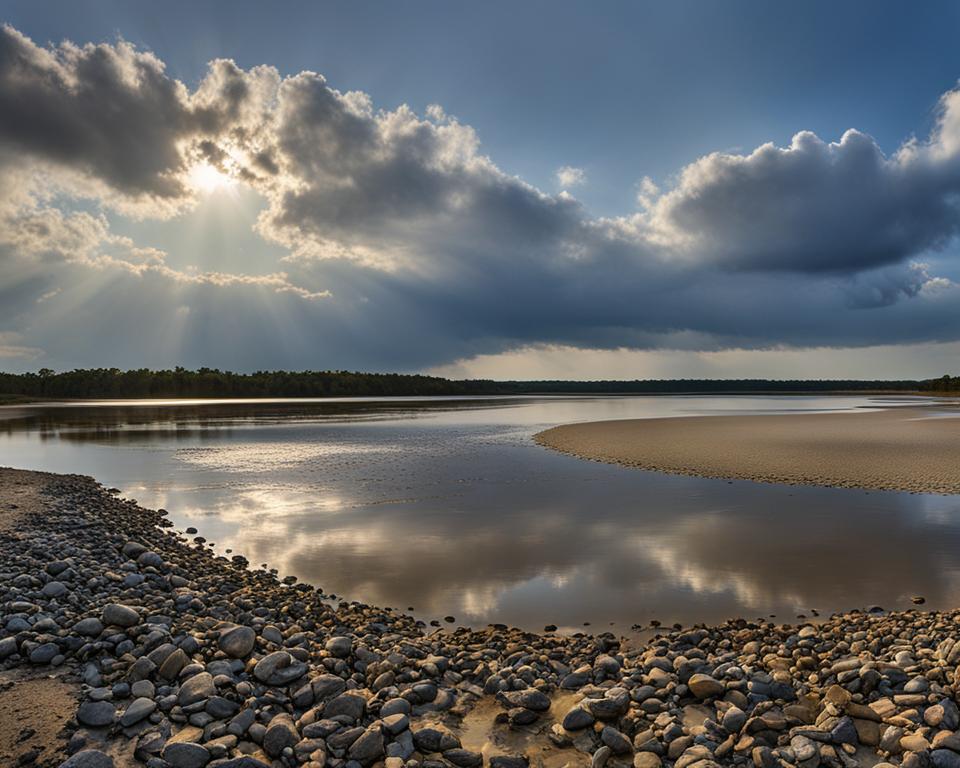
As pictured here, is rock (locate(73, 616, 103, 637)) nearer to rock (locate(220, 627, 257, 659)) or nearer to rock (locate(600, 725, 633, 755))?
rock (locate(220, 627, 257, 659))

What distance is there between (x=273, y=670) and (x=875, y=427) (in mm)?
51422

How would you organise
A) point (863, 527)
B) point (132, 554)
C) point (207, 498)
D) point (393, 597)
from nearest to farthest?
point (393, 597)
point (132, 554)
point (863, 527)
point (207, 498)

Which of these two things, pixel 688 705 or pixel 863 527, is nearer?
pixel 688 705

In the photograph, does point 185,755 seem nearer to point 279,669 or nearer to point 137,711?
point 137,711

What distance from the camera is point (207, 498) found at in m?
21.3

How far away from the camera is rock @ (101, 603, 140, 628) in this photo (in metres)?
7.82

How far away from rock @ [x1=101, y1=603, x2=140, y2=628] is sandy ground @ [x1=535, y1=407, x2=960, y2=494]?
73.0 feet

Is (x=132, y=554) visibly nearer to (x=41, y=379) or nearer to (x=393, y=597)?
(x=393, y=597)

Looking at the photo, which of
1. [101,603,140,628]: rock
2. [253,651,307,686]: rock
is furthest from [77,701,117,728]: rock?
[101,603,140,628]: rock

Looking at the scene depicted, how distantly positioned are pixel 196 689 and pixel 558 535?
10.8 m

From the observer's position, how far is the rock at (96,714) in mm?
5742

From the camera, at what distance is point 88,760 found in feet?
16.6

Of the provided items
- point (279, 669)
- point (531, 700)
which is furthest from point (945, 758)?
point (279, 669)

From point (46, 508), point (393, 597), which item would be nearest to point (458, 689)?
point (393, 597)
